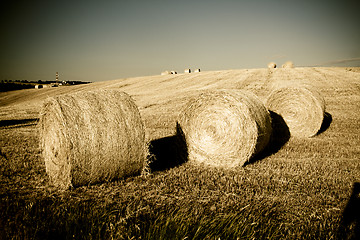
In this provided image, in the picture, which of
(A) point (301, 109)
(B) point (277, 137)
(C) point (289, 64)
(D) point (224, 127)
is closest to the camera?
(D) point (224, 127)

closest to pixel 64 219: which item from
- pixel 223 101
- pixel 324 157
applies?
pixel 223 101

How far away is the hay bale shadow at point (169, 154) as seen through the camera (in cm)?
562

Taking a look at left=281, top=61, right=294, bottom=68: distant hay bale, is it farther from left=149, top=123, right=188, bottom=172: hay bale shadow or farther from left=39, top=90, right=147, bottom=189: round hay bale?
left=39, top=90, right=147, bottom=189: round hay bale

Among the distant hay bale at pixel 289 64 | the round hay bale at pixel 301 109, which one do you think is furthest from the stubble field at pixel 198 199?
the distant hay bale at pixel 289 64

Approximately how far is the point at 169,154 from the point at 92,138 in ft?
8.36

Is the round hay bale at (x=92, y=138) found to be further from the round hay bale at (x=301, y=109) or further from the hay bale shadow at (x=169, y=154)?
the round hay bale at (x=301, y=109)

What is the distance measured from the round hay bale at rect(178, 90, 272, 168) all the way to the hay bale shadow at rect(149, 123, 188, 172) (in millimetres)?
162

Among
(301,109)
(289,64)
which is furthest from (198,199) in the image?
(289,64)

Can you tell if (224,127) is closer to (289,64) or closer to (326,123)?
(326,123)

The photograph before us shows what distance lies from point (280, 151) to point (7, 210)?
6136 mm

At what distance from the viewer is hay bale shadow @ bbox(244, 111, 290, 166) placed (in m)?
6.48

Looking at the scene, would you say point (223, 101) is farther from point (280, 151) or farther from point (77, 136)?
point (77, 136)

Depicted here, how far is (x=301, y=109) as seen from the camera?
8.45 meters

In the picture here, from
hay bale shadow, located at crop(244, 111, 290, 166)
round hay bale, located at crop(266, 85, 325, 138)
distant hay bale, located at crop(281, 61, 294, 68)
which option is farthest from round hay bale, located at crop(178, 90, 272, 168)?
distant hay bale, located at crop(281, 61, 294, 68)
